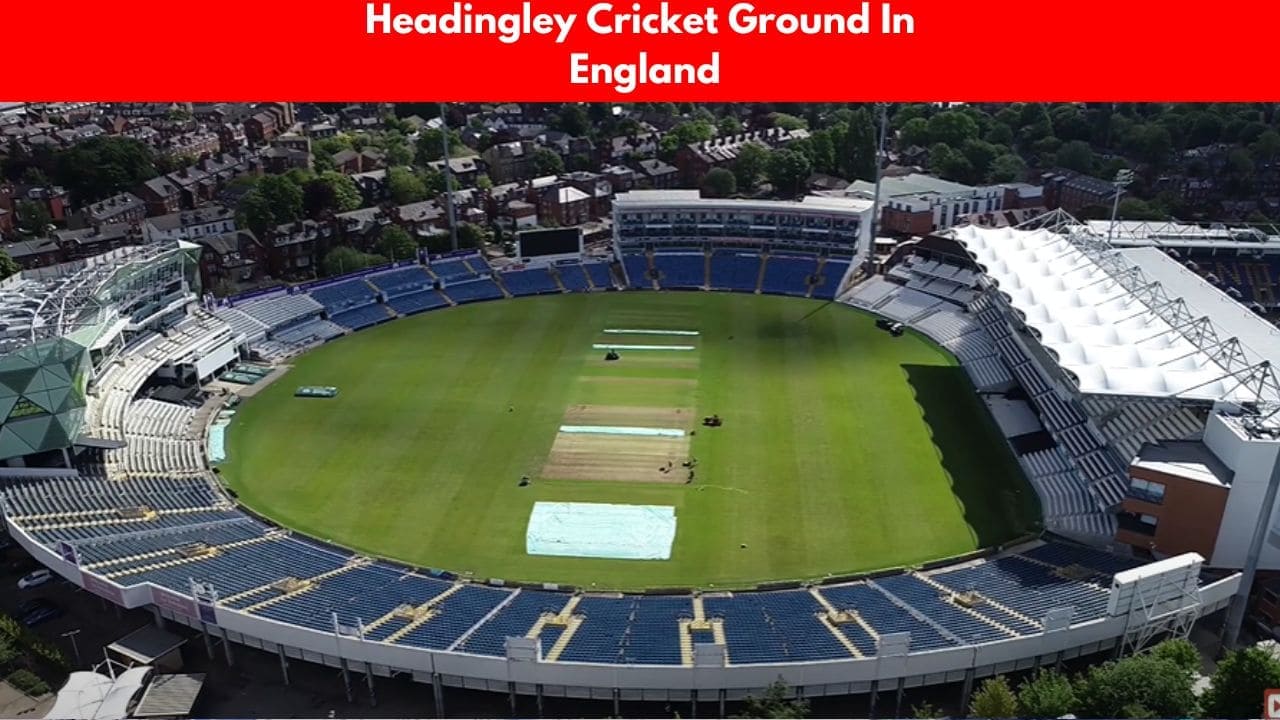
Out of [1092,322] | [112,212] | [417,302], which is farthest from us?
[112,212]

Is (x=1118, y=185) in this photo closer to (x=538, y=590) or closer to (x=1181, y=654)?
(x=1181, y=654)

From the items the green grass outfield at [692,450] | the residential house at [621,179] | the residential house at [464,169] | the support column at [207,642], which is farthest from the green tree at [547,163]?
the support column at [207,642]

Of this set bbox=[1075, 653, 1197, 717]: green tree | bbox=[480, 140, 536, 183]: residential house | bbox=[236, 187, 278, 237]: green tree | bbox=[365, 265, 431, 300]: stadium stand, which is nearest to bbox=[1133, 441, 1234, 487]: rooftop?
bbox=[1075, 653, 1197, 717]: green tree

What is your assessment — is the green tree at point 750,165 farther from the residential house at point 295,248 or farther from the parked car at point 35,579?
the parked car at point 35,579

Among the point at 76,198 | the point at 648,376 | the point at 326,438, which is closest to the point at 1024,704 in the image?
the point at 648,376

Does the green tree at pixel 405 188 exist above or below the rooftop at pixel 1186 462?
above

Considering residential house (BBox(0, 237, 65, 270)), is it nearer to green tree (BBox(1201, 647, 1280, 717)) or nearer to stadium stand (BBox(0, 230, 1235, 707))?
stadium stand (BBox(0, 230, 1235, 707))

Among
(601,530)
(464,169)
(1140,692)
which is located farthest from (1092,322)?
(464,169)
